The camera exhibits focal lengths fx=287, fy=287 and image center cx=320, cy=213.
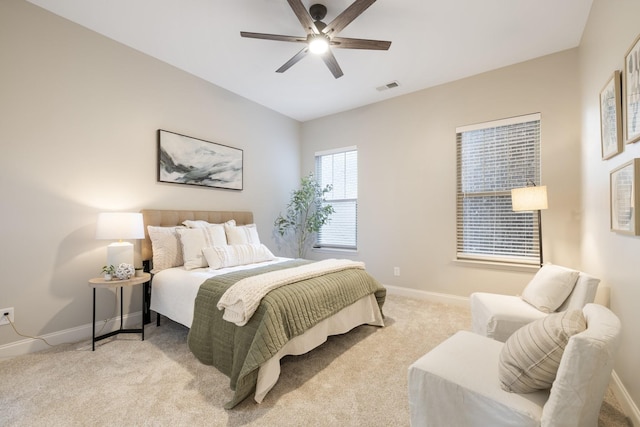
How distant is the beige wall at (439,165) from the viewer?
3.00 meters

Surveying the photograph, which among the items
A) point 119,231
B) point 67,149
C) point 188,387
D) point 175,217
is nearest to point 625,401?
point 188,387

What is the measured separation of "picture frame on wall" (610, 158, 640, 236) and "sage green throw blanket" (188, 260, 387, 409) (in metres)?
1.87

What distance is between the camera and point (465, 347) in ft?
4.99

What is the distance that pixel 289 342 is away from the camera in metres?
2.04

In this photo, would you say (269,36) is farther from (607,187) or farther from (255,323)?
(607,187)

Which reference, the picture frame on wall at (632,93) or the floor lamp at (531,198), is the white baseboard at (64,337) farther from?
the picture frame on wall at (632,93)

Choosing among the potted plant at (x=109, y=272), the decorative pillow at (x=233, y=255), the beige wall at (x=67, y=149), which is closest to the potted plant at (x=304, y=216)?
the decorative pillow at (x=233, y=255)

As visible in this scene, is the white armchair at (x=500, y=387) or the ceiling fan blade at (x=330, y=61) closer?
the white armchair at (x=500, y=387)

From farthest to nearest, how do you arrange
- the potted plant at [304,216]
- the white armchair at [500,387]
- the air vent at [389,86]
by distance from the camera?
1. the potted plant at [304,216]
2. the air vent at [389,86]
3. the white armchair at [500,387]

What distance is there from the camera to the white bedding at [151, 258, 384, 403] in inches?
79.8

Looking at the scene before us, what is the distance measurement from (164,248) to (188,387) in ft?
4.88

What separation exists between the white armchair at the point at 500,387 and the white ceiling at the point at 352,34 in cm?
251

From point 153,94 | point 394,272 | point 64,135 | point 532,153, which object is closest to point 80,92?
point 64,135

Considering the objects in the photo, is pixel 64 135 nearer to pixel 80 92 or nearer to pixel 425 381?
pixel 80 92
